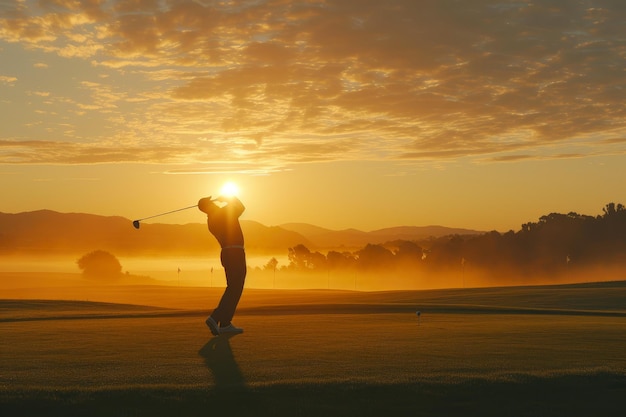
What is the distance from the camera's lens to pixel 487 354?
61.1 feet

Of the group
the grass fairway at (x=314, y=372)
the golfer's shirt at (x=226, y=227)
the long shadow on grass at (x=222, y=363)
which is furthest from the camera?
the golfer's shirt at (x=226, y=227)

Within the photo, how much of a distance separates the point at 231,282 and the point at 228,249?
103cm

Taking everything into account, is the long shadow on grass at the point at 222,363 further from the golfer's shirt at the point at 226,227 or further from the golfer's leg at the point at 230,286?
the golfer's shirt at the point at 226,227

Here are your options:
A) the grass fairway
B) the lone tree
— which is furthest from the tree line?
the grass fairway

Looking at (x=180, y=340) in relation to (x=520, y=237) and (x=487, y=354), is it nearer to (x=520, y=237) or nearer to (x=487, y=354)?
(x=487, y=354)

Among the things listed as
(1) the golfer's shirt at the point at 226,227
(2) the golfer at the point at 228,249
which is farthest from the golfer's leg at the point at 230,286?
(1) the golfer's shirt at the point at 226,227

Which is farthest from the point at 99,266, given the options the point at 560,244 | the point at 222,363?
the point at 222,363

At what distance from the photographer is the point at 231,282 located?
2375 cm

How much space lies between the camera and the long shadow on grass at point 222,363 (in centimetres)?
1496

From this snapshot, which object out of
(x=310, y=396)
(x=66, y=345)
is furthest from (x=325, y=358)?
(x=66, y=345)

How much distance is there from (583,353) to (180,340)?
10.8 metres

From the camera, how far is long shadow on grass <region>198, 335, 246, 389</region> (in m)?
15.0

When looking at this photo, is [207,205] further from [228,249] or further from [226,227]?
[228,249]

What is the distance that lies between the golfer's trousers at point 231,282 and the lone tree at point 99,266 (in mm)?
176795
